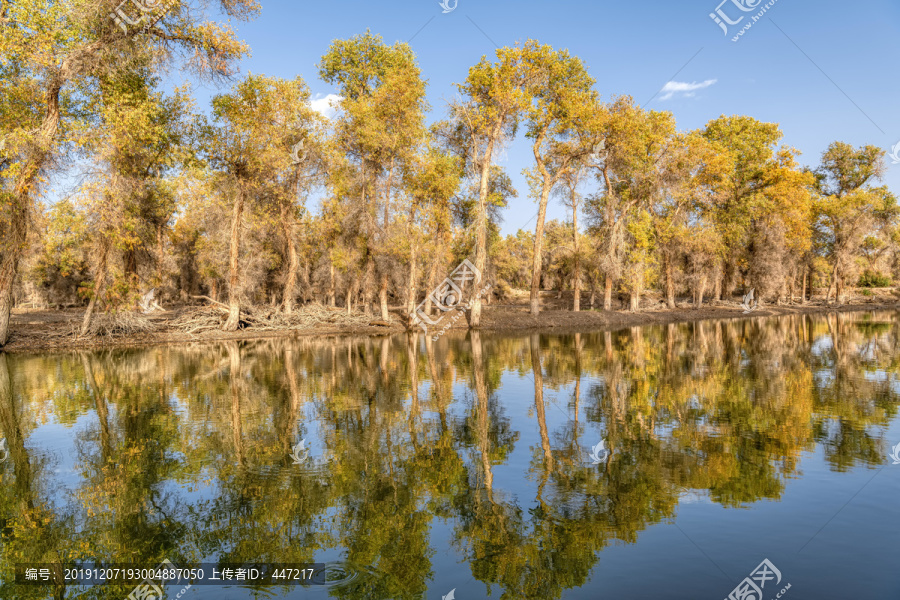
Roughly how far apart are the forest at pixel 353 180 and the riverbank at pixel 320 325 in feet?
4.27

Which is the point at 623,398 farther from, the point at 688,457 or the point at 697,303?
the point at 697,303

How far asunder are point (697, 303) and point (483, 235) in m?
31.3

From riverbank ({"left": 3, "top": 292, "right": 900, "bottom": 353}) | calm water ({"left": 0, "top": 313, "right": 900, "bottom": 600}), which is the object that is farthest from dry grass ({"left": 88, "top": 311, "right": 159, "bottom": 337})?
calm water ({"left": 0, "top": 313, "right": 900, "bottom": 600})

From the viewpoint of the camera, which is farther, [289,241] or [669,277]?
[669,277]

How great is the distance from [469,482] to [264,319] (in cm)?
2824

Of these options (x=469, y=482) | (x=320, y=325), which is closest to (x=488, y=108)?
(x=320, y=325)

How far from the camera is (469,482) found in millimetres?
7996

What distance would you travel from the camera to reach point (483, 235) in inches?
1435

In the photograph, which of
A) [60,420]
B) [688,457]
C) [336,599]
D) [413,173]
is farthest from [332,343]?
[336,599]

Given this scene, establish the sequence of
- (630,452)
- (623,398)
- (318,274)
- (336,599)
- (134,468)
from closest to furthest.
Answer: (336,599) → (134,468) → (630,452) → (623,398) → (318,274)

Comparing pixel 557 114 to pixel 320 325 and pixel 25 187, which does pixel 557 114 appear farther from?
pixel 25 187

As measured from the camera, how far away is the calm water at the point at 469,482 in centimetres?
566

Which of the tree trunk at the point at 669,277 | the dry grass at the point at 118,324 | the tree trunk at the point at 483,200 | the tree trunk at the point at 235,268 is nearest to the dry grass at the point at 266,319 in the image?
the tree trunk at the point at 235,268

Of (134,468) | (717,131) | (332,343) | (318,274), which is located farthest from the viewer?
(717,131)
